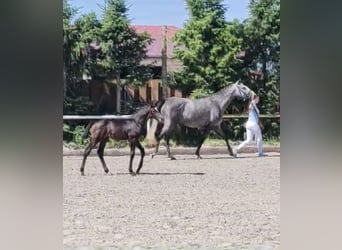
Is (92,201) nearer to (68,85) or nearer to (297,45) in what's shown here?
(68,85)

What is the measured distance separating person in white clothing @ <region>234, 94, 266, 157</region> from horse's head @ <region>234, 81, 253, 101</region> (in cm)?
4

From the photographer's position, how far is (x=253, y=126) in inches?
160

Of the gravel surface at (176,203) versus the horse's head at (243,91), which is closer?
the gravel surface at (176,203)

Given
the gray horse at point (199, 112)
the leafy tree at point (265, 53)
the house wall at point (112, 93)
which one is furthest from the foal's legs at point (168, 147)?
the leafy tree at point (265, 53)

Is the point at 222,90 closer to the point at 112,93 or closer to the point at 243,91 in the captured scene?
the point at 243,91

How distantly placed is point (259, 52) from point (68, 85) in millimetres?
1349

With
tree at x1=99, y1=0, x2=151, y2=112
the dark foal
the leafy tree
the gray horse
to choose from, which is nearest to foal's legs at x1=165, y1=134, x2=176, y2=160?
the gray horse

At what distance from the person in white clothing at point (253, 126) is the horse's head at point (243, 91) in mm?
42

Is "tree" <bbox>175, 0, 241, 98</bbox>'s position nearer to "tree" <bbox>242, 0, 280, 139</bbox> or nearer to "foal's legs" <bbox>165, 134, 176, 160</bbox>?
"tree" <bbox>242, 0, 280, 139</bbox>

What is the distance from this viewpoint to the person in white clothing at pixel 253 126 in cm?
406

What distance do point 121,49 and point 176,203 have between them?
1.14 meters

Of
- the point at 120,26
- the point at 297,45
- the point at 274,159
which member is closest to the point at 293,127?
the point at 274,159

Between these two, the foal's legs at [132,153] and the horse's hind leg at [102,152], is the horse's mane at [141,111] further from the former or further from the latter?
the horse's hind leg at [102,152]

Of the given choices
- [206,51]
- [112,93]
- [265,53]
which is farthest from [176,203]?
[265,53]
